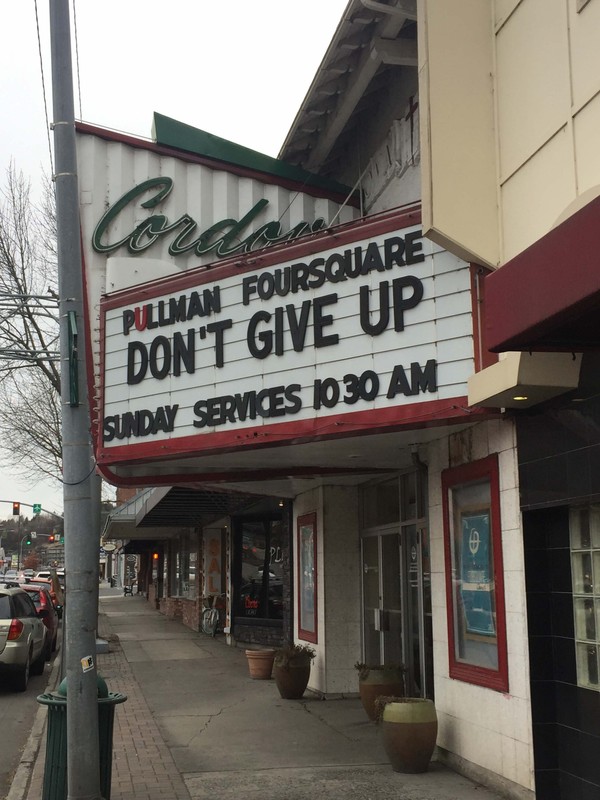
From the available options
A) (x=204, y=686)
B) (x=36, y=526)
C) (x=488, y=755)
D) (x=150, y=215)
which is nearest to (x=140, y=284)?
(x=150, y=215)

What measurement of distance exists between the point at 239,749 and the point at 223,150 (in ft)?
23.8

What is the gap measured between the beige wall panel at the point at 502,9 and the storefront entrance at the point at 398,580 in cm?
464

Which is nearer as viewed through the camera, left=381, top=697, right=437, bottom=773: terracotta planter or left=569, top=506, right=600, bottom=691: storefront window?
left=569, top=506, right=600, bottom=691: storefront window

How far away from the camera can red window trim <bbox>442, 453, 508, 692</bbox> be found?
7527 mm

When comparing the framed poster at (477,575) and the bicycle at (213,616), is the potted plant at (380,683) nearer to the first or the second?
the framed poster at (477,575)

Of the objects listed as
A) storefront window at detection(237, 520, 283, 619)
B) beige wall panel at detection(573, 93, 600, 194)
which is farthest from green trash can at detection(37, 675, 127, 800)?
storefront window at detection(237, 520, 283, 619)

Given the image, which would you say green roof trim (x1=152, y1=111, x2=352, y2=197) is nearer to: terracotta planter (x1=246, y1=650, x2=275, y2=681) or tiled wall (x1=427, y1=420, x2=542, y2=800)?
tiled wall (x1=427, y1=420, x2=542, y2=800)

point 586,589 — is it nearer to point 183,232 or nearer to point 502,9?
point 502,9

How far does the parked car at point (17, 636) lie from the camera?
14.3m

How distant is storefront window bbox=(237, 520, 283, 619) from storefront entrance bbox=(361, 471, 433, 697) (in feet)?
17.7

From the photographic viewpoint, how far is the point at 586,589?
271 inches

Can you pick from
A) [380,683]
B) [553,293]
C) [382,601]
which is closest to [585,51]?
[553,293]

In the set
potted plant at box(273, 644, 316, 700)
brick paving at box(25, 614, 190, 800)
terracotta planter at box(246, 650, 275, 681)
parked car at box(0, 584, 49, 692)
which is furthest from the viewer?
terracotta planter at box(246, 650, 275, 681)

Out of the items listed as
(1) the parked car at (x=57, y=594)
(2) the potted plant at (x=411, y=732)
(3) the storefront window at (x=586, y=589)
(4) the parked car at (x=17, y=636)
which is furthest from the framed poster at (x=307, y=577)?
Answer: (3) the storefront window at (x=586, y=589)
